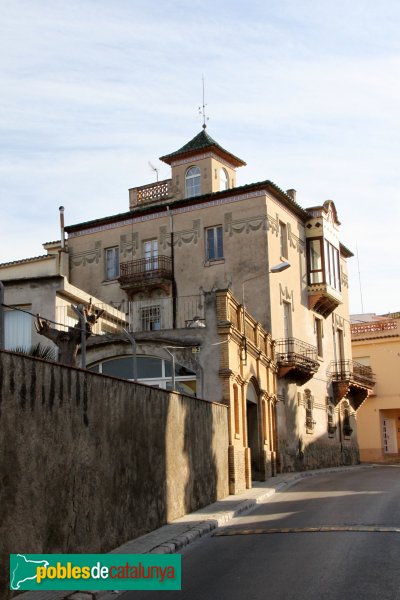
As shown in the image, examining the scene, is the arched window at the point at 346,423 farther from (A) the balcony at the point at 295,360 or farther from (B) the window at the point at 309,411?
(A) the balcony at the point at 295,360

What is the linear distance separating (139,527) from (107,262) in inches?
1101

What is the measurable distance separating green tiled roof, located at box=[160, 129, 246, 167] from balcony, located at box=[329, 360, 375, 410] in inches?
486

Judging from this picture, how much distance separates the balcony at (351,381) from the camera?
144ft

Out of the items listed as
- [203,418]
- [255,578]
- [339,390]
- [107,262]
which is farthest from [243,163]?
[255,578]

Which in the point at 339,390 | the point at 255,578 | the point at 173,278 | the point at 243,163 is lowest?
the point at 255,578

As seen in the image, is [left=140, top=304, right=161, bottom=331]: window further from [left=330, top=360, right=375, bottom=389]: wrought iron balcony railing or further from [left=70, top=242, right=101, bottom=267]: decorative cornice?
[left=330, top=360, right=375, bottom=389]: wrought iron balcony railing

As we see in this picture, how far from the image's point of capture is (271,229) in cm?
3669

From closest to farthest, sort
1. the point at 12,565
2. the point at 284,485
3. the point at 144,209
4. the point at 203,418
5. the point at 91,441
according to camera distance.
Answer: the point at 12,565 < the point at 91,441 < the point at 203,418 < the point at 284,485 < the point at 144,209

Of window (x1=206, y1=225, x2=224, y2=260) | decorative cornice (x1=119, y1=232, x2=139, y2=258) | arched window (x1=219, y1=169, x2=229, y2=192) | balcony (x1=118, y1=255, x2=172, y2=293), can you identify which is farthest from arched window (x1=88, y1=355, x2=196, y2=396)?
arched window (x1=219, y1=169, x2=229, y2=192)

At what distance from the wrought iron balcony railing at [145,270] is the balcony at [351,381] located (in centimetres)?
1190

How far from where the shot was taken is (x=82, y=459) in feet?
37.2

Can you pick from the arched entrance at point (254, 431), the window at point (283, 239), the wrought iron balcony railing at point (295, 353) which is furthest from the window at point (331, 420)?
the arched entrance at point (254, 431)

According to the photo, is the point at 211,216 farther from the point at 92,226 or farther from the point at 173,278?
the point at 92,226

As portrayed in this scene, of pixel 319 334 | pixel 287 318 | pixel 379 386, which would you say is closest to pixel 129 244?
pixel 287 318
